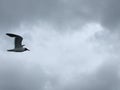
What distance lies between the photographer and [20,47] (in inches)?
5999

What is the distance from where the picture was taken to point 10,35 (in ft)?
469

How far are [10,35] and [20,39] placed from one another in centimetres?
974

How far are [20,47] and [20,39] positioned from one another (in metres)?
3.15

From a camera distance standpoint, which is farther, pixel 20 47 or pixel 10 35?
pixel 20 47

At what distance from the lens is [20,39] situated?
15225 centimetres

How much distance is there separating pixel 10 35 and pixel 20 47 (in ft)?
35.3

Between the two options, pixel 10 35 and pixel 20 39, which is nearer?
pixel 10 35
